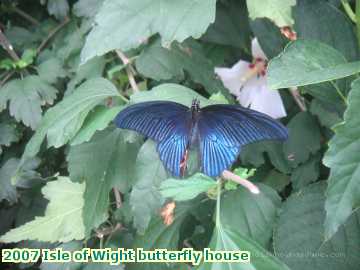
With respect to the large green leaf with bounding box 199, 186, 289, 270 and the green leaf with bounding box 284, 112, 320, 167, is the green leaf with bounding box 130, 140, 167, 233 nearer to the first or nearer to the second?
the large green leaf with bounding box 199, 186, 289, 270

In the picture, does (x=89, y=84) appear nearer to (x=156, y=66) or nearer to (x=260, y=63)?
(x=156, y=66)

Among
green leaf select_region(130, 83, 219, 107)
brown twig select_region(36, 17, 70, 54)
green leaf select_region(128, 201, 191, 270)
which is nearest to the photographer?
green leaf select_region(130, 83, 219, 107)

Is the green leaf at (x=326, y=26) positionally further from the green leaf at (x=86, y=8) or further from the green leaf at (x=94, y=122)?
the green leaf at (x=86, y=8)

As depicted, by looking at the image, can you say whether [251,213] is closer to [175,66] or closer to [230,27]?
[175,66]

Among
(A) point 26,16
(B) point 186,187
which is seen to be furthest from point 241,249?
(A) point 26,16

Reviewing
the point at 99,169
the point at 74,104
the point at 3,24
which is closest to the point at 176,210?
the point at 99,169

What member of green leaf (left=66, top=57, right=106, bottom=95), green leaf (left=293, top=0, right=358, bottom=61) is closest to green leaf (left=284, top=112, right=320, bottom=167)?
green leaf (left=293, top=0, right=358, bottom=61)
